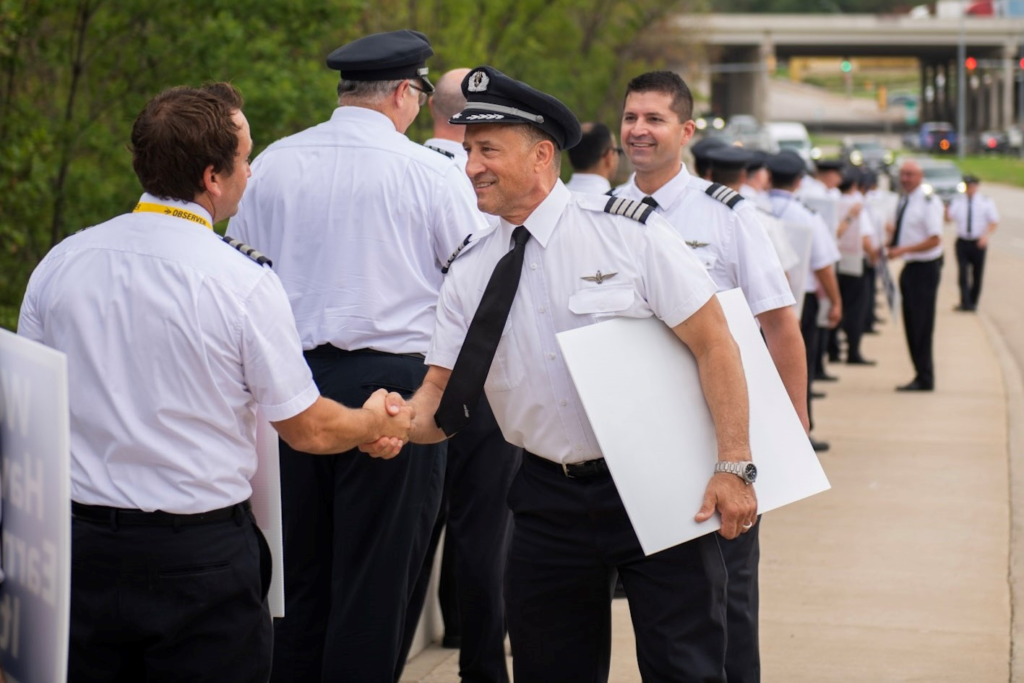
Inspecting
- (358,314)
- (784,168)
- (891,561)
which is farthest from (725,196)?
(784,168)

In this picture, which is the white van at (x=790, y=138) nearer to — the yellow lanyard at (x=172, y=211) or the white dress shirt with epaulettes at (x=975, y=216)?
the white dress shirt with epaulettes at (x=975, y=216)

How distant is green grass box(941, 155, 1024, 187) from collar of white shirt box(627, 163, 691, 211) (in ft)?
164

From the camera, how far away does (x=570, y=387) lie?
3.29 metres

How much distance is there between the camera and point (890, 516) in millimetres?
7941

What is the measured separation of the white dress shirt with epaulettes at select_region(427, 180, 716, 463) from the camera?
325cm

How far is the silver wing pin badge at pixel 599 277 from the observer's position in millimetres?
3281

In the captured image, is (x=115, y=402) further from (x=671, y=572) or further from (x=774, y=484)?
(x=774, y=484)

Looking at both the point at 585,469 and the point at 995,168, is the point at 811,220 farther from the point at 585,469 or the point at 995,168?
the point at 995,168

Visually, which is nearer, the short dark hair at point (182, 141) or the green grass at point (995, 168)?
the short dark hair at point (182, 141)

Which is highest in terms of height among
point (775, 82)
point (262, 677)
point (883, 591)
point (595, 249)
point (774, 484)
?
point (775, 82)

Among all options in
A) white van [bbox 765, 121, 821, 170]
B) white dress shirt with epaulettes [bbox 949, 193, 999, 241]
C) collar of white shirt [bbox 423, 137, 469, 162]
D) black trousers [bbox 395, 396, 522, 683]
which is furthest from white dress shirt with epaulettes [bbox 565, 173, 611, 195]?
white van [bbox 765, 121, 821, 170]

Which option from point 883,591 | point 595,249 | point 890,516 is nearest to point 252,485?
point 595,249

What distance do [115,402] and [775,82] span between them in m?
134

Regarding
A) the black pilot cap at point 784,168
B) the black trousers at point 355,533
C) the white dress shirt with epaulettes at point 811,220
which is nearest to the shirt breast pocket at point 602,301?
the black trousers at point 355,533
